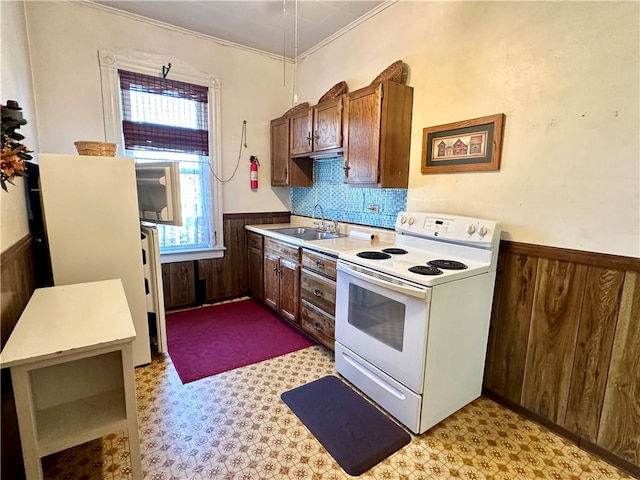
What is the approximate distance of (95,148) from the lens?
220cm

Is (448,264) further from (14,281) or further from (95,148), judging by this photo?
(95,148)

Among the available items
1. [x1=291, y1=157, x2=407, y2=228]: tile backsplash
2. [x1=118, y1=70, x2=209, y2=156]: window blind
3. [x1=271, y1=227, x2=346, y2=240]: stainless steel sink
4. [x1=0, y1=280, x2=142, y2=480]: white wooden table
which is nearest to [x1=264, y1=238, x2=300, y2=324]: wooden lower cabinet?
[x1=271, y1=227, x2=346, y2=240]: stainless steel sink

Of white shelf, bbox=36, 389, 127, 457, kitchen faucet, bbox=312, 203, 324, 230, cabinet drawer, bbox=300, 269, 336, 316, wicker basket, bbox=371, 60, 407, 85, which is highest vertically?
wicker basket, bbox=371, 60, 407, 85

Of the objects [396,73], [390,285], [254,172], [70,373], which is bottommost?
[70,373]

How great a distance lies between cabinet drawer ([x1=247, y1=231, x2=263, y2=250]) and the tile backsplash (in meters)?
0.66

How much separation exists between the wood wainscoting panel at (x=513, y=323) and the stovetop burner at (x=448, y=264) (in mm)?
318

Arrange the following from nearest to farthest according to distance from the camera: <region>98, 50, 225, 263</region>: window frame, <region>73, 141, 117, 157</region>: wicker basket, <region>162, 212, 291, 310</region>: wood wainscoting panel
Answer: <region>73, 141, 117, 157</region>: wicker basket, <region>98, 50, 225, 263</region>: window frame, <region>162, 212, 291, 310</region>: wood wainscoting panel

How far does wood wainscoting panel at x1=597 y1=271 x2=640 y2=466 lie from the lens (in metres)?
1.57

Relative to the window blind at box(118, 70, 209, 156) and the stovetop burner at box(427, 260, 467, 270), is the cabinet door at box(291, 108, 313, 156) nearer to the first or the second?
the window blind at box(118, 70, 209, 156)

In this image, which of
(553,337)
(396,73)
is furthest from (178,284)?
(553,337)

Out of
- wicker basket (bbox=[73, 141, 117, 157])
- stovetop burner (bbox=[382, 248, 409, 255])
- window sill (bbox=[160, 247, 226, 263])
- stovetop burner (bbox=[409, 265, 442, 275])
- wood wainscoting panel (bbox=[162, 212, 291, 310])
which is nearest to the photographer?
stovetop burner (bbox=[409, 265, 442, 275])

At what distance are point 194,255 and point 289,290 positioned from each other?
1234mm

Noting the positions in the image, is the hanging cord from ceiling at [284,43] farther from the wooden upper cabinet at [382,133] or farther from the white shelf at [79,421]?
the white shelf at [79,421]

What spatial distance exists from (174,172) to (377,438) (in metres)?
2.28
